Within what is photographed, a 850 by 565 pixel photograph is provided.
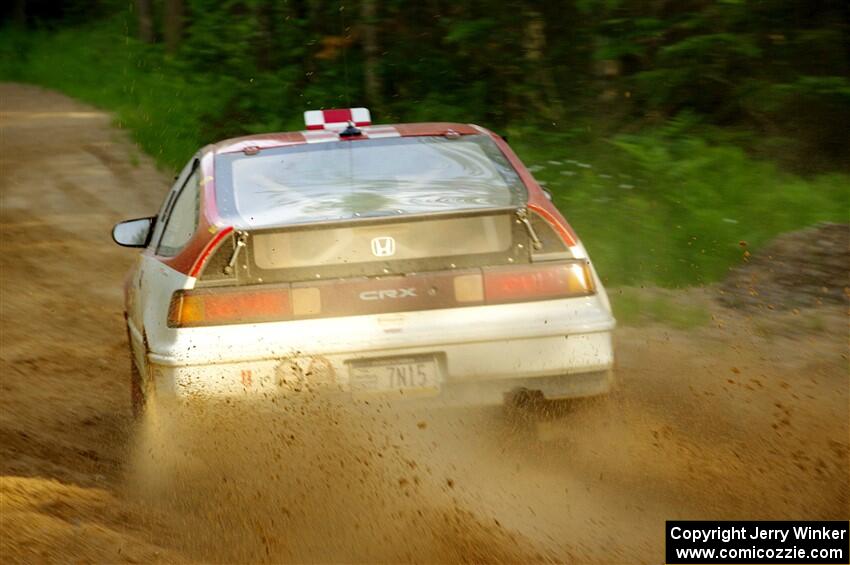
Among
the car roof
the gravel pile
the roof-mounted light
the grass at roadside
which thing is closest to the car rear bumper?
the car roof

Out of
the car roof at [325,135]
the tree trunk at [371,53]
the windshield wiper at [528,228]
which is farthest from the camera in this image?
the tree trunk at [371,53]

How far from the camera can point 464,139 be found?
587 centimetres

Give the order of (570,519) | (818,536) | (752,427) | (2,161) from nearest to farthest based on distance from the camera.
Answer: (818,536), (570,519), (752,427), (2,161)

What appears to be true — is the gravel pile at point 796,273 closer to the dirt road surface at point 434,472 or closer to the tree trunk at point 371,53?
the dirt road surface at point 434,472

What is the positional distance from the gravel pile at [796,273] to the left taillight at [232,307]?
4.51 m

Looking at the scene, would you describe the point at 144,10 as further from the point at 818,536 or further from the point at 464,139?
the point at 818,536

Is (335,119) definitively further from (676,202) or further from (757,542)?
(676,202)

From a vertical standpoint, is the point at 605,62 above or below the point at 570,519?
below

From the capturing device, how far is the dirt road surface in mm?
4336

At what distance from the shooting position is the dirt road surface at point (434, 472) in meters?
4.34

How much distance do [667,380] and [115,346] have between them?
3.82 meters

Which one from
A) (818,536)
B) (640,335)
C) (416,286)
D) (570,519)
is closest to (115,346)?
(640,335)

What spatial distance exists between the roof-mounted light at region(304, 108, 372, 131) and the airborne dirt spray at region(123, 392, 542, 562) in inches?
68.8

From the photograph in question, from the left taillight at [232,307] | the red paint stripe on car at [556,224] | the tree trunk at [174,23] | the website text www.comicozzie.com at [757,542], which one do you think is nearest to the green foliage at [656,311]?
the red paint stripe on car at [556,224]
